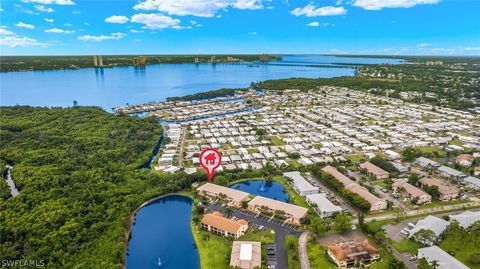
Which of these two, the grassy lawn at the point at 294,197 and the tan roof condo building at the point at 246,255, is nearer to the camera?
the tan roof condo building at the point at 246,255

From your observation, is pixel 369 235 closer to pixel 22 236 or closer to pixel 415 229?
pixel 415 229

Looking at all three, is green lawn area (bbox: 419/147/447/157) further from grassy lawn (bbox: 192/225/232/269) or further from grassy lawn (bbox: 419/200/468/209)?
grassy lawn (bbox: 192/225/232/269)

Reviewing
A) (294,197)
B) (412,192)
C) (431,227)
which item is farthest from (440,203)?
(294,197)

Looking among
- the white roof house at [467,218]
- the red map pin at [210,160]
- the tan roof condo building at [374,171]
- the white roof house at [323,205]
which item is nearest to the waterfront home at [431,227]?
the white roof house at [467,218]

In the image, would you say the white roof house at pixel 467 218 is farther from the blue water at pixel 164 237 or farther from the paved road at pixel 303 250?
the blue water at pixel 164 237

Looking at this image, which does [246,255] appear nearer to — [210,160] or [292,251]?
[292,251]

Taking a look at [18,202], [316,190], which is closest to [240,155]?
[316,190]
